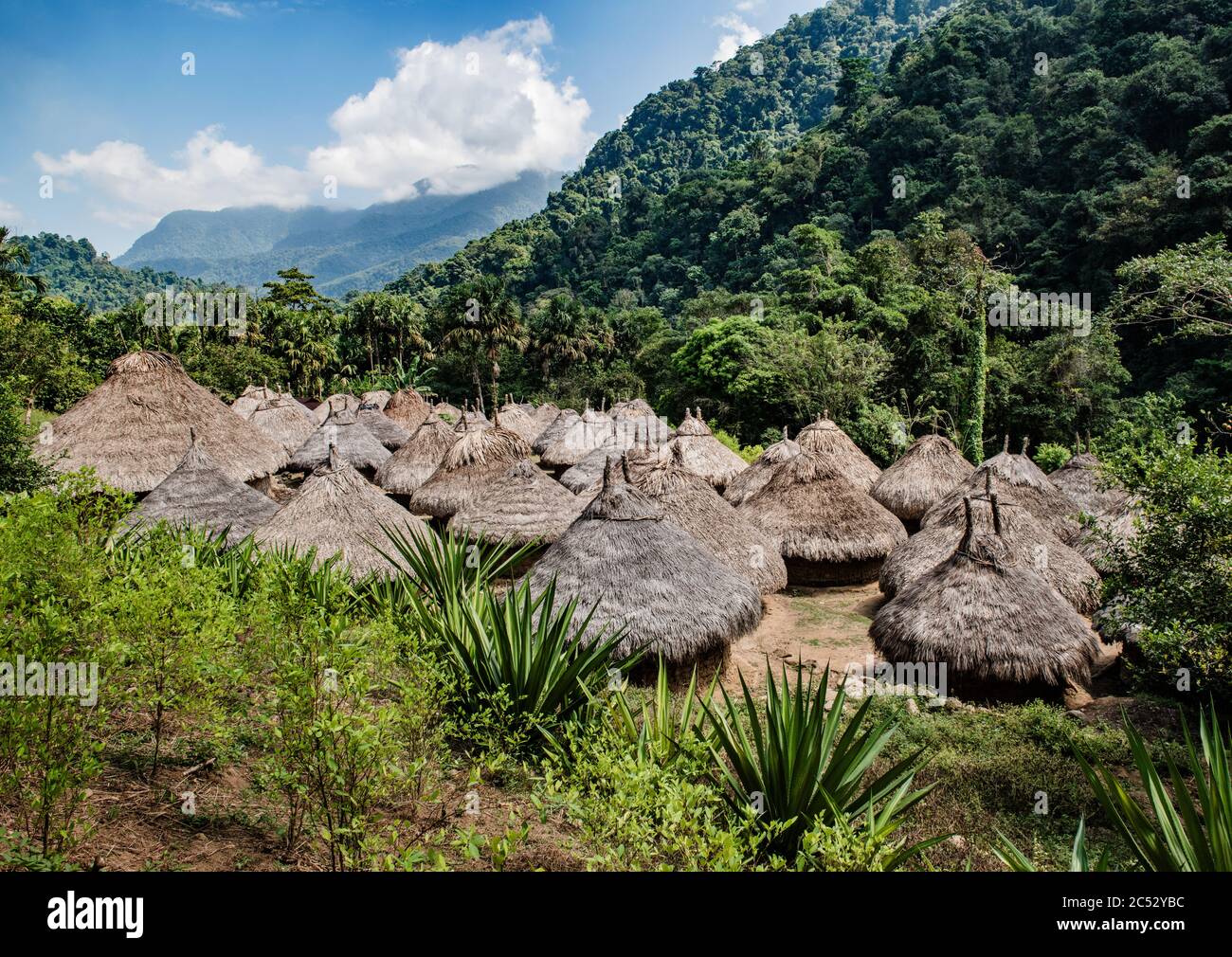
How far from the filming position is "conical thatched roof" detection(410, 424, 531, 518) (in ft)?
51.3

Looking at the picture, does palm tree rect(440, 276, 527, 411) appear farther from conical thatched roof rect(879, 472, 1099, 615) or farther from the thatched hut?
conical thatched roof rect(879, 472, 1099, 615)

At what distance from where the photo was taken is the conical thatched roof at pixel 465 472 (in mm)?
15648

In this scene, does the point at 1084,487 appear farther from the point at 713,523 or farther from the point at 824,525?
the point at 713,523

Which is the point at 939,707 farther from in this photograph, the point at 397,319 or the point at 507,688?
the point at 397,319

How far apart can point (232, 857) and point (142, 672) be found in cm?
101

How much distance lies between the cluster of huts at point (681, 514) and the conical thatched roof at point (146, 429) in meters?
0.04

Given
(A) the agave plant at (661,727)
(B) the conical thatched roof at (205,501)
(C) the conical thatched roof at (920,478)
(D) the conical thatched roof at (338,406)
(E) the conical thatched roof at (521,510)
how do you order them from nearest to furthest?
(A) the agave plant at (661,727) → (B) the conical thatched roof at (205,501) → (E) the conical thatched roof at (521,510) → (C) the conical thatched roof at (920,478) → (D) the conical thatched roof at (338,406)

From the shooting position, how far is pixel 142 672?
3814mm

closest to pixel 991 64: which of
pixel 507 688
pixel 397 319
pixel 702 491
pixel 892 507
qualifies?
pixel 397 319

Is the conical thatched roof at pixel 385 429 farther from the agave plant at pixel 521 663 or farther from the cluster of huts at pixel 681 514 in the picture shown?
the agave plant at pixel 521 663

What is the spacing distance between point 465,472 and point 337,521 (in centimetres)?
589

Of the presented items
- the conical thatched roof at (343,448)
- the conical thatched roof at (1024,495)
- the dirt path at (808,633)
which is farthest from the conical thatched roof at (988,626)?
the conical thatched roof at (343,448)

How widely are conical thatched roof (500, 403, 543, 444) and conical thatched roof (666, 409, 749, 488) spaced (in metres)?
10.5

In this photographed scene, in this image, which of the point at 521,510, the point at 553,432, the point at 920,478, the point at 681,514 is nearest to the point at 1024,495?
the point at 920,478
